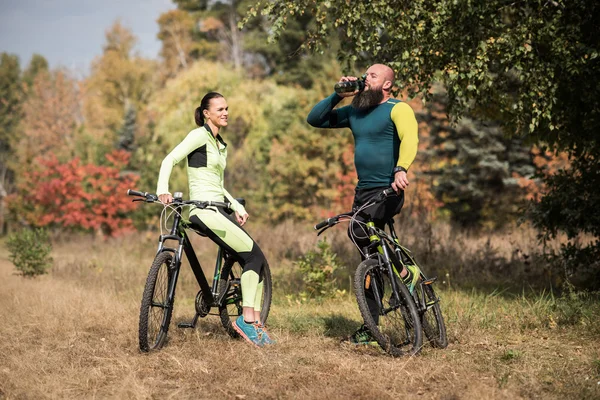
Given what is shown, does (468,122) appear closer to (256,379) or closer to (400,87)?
(400,87)

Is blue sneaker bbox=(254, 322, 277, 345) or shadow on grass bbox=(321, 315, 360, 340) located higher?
blue sneaker bbox=(254, 322, 277, 345)

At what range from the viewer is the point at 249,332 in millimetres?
5570

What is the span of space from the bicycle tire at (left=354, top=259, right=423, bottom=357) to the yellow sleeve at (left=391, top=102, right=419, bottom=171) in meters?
0.85

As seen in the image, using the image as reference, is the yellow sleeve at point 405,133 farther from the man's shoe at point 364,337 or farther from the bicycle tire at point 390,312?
the man's shoe at point 364,337

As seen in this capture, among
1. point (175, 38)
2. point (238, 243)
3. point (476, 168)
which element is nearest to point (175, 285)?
point (238, 243)

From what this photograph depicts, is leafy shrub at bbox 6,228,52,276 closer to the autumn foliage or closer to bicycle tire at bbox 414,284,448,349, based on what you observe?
bicycle tire at bbox 414,284,448,349

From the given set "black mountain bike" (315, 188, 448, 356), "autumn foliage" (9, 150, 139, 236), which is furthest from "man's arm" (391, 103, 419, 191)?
"autumn foliage" (9, 150, 139, 236)

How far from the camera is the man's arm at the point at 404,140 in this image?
16.1 feet

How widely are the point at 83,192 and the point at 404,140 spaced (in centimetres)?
2008

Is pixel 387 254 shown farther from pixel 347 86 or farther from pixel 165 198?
pixel 165 198

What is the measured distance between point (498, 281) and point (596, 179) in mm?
2007

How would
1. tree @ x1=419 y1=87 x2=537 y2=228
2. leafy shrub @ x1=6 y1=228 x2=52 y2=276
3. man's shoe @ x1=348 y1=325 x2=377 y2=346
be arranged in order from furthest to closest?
tree @ x1=419 y1=87 x2=537 y2=228, leafy shrub @ x1=6 y1=228 x2=52 y2=276, man's shoe @ x1=348 y1=325 x2=377 y2=346

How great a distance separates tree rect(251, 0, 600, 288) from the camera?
7316 millimetres

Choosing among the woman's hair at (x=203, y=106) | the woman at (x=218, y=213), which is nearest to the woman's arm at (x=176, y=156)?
the woman at (x=218, y=213)
